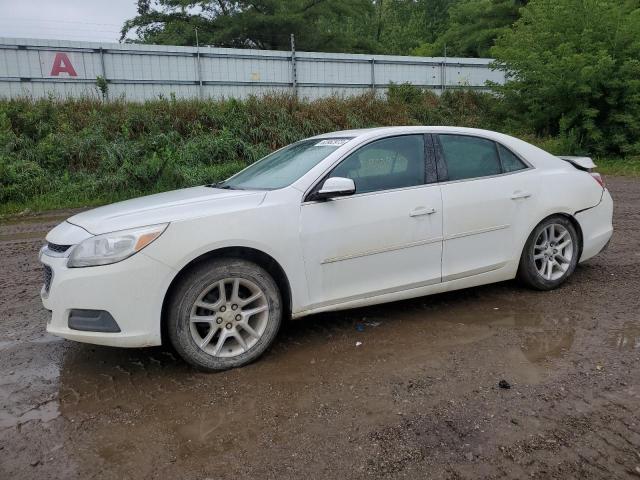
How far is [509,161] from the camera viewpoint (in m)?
4.77

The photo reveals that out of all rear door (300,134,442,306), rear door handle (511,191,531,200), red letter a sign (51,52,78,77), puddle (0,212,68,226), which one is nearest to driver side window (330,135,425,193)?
rear door (300,134,442,306)

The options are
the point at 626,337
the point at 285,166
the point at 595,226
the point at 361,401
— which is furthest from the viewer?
the point at 595,226

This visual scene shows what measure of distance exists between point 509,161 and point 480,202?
631 millimetres

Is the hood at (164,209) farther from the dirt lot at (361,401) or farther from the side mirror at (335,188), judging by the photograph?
the dirt lot at (361,401)

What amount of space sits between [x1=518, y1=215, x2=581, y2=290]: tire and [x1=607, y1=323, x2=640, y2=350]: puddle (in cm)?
88

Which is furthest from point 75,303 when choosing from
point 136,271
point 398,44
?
point 398,44

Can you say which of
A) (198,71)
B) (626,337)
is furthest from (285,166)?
(198,71)

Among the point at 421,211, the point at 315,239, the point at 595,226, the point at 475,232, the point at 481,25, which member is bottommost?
the point at 595,226

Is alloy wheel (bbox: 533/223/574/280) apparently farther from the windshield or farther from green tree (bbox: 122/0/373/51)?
green tree (bbox: 122/0/373/51)

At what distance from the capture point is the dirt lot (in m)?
2.59

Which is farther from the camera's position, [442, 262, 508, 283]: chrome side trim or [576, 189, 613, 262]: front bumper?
[576, 189, 613, 262]: front bumper

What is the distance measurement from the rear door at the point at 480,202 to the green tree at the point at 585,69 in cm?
1224

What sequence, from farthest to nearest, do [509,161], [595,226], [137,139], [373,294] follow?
[137,139], [595,226], [509,161], [373,294]

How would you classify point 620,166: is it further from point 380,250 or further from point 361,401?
point 361,401
